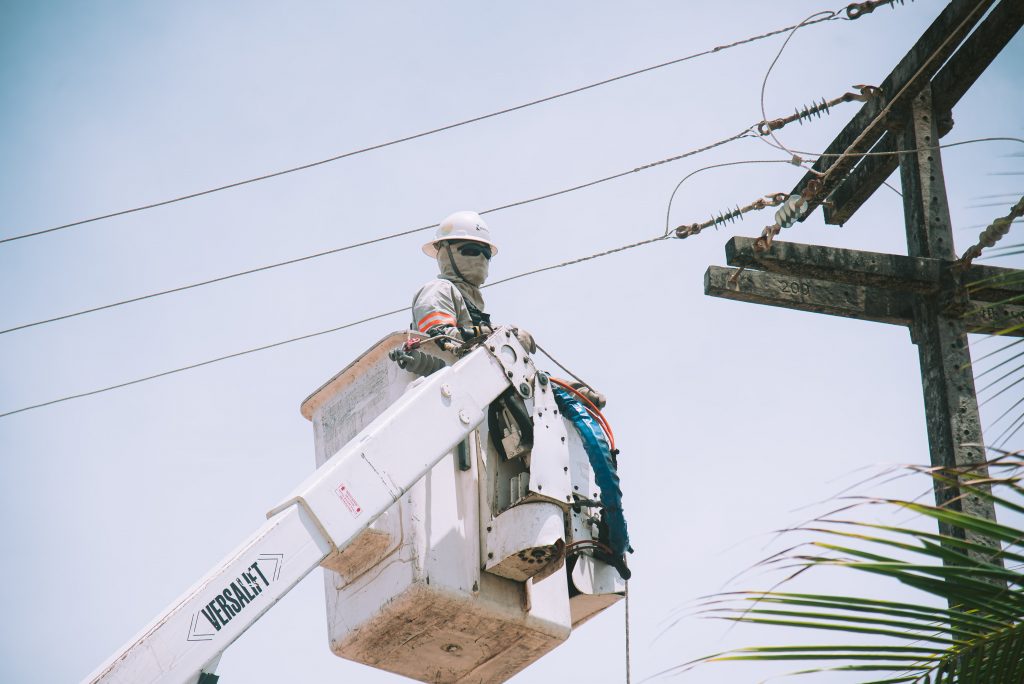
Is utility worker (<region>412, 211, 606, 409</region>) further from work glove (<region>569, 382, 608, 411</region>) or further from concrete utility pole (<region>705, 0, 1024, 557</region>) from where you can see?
concrete utility pole (<region>705, 0, 1024, 557</region>)

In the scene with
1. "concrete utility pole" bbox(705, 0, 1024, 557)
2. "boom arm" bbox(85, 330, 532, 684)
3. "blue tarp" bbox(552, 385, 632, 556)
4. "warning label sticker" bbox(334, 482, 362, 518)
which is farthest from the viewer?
"blue tarp" bbox(552, 385, 632, 556)

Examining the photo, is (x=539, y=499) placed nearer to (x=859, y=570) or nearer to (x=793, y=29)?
(x=793, y=29)

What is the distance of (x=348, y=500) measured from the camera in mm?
6496

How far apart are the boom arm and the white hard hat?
45.7 inches

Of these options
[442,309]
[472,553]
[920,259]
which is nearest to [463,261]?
[442,309]

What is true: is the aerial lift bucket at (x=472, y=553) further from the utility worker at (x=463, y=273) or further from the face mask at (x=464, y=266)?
the face mask at (x=464, y=266)

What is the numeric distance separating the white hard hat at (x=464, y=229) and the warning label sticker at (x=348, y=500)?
2528 millimetres

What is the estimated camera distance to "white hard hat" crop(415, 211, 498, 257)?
338 inches

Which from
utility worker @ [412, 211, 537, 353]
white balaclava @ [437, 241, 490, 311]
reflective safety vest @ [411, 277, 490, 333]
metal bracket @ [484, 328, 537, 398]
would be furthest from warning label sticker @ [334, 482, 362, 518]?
white balaclava @ [437, 241, 490, 311]

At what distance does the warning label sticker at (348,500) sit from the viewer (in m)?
6.48

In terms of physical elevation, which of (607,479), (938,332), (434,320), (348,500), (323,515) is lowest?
(323,515)

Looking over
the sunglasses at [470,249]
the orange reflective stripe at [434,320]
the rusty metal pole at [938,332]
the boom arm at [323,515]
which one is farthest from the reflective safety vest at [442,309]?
the rusty metal pole at [938,332]

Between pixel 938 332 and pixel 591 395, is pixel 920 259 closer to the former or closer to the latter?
pixel 938 332

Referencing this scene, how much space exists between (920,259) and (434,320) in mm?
2756
